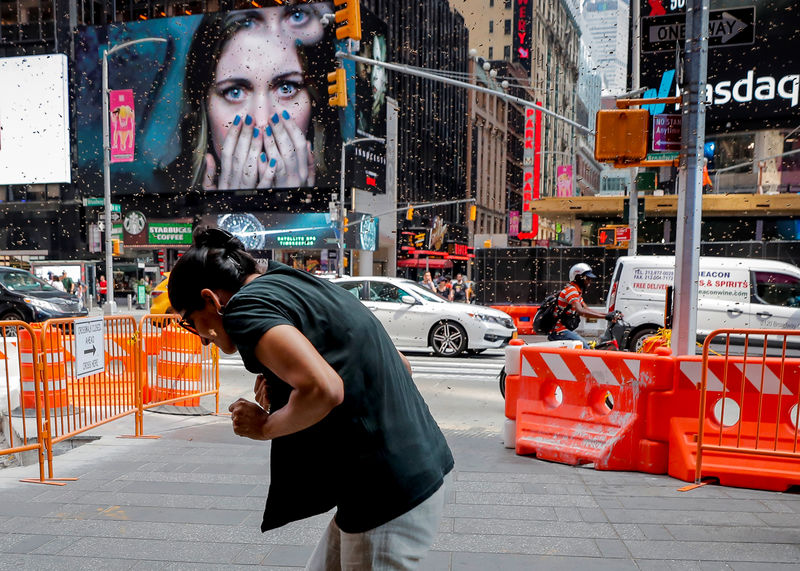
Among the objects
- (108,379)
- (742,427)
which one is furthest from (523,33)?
(742,427)

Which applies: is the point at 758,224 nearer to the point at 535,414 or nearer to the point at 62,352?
the point at 535,414

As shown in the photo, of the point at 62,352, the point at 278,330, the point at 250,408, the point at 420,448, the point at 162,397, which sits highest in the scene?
the point at 278,330

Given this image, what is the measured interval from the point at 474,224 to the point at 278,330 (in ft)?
266

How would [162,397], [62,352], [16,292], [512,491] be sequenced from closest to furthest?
[512,491]
[62,352]
[162,397]
[16,292]

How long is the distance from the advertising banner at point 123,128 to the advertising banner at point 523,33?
54.5 metres

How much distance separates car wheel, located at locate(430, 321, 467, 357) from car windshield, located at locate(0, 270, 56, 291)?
11.9m

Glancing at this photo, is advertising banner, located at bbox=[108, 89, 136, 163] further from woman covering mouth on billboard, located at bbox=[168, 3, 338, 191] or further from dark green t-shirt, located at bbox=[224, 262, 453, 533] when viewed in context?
dark green t-shirt, located at bbox=[224, 262, 453, 533]

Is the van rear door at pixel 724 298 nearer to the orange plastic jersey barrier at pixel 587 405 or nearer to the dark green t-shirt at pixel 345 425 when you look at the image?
the orange plastic jersey barrier at pixel 587 405

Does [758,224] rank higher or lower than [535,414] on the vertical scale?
higher

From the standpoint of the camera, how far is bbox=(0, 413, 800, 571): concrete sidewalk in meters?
3.77

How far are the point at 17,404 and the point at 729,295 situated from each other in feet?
37.2

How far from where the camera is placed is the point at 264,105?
45.6 meters

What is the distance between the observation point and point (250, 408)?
187 centimetres

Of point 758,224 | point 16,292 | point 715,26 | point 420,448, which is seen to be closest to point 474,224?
point 758,224
